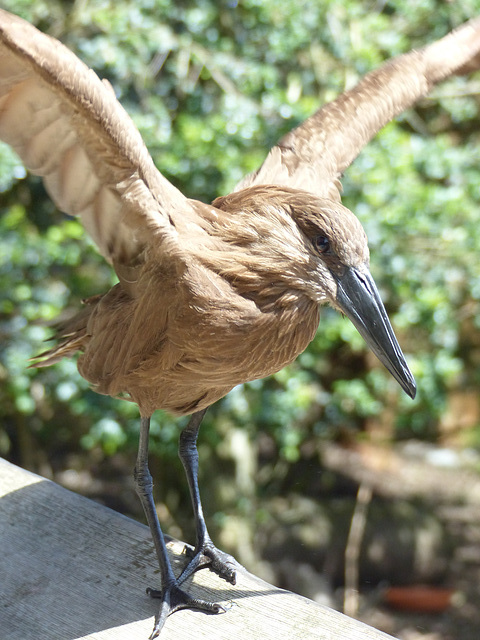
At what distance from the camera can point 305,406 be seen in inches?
168

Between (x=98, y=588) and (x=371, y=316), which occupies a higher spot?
(x=371, y=316)

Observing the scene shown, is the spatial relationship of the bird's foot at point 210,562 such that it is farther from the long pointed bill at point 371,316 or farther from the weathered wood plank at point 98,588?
the long pointed bill at point 371,316

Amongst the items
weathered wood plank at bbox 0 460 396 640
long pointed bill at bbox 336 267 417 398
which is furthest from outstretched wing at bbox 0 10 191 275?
weathered wood plank at bbox 0 460 396 640

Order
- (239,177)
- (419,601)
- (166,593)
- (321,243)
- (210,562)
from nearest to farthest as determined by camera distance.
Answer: (321,243) < (166,593) < (210,562) < (239,177) < (419,601)

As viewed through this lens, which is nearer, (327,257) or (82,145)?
(327,257)

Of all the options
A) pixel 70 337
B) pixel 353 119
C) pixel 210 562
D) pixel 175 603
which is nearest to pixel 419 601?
pixel 210 562

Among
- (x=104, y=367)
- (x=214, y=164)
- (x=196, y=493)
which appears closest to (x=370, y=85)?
(x=214, y=164)

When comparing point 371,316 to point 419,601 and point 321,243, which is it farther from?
point 419,601

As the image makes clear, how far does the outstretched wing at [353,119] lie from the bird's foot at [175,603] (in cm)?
145

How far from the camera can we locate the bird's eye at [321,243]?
2.16m

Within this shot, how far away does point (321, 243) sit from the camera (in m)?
2.18

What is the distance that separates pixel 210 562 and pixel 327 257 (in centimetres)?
116

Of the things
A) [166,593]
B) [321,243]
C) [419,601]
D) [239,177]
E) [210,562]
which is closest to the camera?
[321,243]

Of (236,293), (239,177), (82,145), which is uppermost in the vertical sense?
(239,177)
